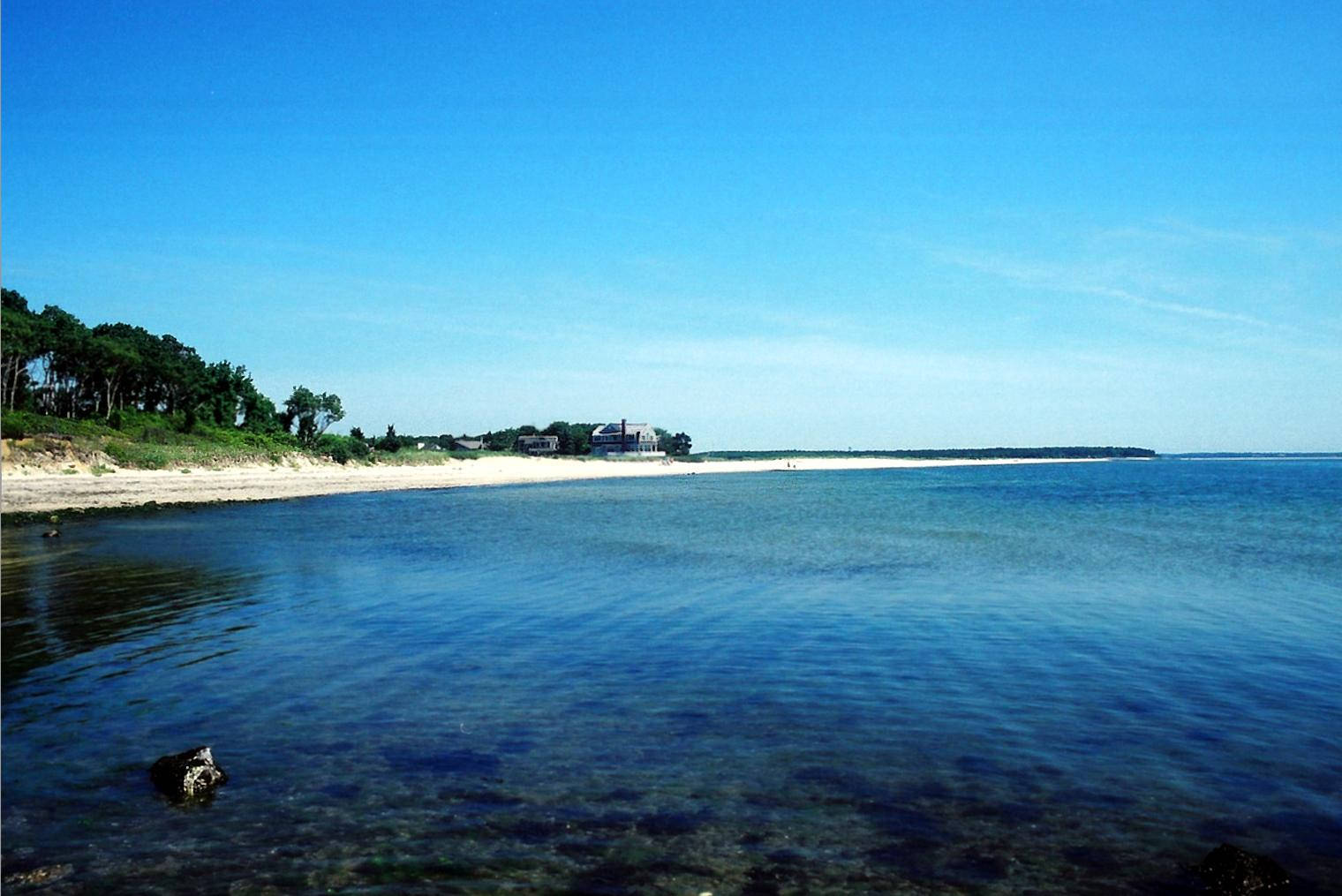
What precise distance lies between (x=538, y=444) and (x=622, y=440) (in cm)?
1976

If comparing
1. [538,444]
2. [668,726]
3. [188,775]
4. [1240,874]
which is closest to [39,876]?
[188,775]

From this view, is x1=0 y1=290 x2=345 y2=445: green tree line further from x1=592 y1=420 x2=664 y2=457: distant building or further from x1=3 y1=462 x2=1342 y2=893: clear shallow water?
x1=592 y1=420 x2=664 y2=457: distant building

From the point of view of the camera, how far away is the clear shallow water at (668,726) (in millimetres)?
7742

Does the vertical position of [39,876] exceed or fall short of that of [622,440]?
it falls short

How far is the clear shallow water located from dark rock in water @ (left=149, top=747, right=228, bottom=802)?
11.2 inches

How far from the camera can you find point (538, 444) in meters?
192

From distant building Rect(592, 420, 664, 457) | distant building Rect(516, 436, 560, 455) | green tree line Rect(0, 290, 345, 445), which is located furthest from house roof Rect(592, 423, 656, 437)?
green tree line Rect(0, 290, 345, 445)

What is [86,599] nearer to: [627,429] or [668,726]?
[668,726]

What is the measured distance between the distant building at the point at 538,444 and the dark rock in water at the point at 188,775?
18043cm

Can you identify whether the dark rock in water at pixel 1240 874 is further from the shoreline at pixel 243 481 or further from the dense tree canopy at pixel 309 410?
the dense tree canopy at pixel 309 410

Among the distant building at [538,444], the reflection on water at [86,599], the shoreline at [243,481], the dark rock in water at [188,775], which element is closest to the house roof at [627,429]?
the distant building at [538,444]

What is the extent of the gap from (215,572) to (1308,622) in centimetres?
2922

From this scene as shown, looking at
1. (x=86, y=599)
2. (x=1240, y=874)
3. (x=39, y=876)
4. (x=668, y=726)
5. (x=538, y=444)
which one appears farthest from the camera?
(x=538, y=444)

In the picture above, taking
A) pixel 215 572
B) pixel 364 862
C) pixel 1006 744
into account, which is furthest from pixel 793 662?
pixel 215 572
